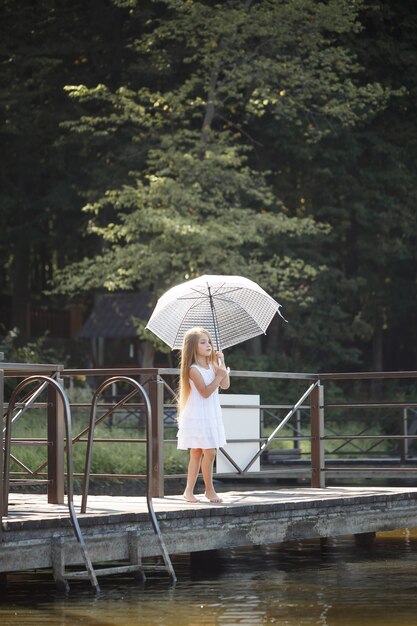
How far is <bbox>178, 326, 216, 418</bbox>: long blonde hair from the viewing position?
38.3 ft

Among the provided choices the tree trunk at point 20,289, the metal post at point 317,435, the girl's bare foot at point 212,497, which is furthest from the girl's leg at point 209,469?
the tree trunk at point 20,289

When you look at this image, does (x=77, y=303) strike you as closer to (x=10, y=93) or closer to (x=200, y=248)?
(x=10, y=93)

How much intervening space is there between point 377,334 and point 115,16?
11939 mm

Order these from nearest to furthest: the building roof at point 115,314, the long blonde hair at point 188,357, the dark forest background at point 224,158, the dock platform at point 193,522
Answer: the dock platform at point 193,522
the long blonde hair at point 188,357
the dark forest background at point 224,158
the building roof at point 115,314

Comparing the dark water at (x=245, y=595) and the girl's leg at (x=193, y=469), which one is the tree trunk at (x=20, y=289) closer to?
the dark water at (x=245, y=595)

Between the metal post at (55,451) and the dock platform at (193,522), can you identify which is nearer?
the dock platform at (193,522)

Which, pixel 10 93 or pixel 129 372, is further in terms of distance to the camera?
pixel 10 93

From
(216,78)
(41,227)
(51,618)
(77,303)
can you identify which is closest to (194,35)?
(216,78)

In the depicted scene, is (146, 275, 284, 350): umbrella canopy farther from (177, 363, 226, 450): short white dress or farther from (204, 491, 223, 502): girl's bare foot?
(204, 491, 223, 502): girl's bare foot

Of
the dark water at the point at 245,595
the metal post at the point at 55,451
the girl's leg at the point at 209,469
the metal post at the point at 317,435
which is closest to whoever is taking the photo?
the dark water at the point at 245,595

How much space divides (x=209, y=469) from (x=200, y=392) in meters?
0.73

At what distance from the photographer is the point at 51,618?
9.02 m

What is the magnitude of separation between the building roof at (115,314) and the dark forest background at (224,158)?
62 cm

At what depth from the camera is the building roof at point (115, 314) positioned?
117ft
